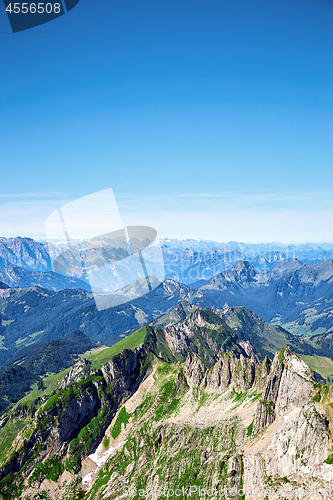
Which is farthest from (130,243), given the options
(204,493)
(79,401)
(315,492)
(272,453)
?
(79,401)

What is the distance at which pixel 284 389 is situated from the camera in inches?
1789

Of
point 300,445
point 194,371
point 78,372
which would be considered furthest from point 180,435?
point 78,372

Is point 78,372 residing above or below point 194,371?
below

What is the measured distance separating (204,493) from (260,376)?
1895cm

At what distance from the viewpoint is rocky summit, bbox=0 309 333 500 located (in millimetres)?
35469

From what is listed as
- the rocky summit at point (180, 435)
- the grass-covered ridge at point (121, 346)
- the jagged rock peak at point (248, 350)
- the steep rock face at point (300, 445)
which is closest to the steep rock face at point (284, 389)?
the rocky summit at point (180, 435)

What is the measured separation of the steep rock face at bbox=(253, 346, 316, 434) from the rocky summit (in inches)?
5.2

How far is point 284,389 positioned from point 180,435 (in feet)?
72.7

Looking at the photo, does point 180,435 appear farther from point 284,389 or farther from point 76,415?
point 76,415

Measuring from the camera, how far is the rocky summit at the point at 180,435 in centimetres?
3547

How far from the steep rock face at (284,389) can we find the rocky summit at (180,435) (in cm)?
13

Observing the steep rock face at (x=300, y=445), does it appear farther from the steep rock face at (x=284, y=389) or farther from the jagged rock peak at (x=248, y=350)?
the jagged rock peak at (x=248, y=350)

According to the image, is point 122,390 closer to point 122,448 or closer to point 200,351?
point 122,448

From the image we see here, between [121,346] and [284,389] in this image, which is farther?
[121,346]
